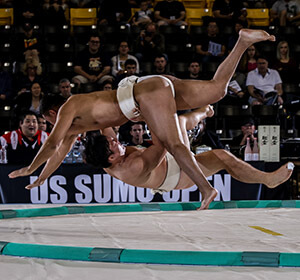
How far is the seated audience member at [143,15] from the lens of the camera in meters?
6.71

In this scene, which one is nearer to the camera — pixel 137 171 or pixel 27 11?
pixel 137 171

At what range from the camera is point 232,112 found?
5.76m

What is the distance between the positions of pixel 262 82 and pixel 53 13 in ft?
9.32

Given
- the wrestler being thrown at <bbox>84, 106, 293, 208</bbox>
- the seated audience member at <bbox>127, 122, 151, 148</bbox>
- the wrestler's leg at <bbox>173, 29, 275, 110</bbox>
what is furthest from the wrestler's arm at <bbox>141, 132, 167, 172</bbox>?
the seated audience member at <bbox>127, 122, 151, 148</bbox>

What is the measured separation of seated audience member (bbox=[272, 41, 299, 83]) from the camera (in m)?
6.41

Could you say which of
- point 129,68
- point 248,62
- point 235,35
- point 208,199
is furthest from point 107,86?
→ point 208,199

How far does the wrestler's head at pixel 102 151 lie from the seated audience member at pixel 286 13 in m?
4.96

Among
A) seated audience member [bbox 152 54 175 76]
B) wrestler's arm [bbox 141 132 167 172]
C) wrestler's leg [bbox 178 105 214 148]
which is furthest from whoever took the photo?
seated audience member [bbox 152 54 175 76]

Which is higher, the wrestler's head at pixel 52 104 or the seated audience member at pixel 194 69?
the seated audience member at pixel 194 69

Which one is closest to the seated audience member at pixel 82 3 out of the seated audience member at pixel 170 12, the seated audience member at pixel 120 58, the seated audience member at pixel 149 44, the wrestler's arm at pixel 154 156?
the seated audience member at pixel 170 12

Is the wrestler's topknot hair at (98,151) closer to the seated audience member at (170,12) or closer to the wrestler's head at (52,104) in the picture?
the wrestler's head at (52,104)

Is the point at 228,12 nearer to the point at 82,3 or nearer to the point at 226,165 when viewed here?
the point at 82,3

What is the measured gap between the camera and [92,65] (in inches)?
241

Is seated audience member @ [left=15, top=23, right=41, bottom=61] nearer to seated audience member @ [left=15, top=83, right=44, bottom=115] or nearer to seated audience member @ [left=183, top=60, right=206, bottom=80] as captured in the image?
seated audience member @ [left=15, top=83, right=44, bottom=115]
